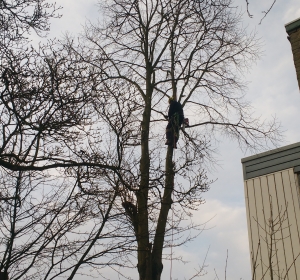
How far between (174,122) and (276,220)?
11.3 feet

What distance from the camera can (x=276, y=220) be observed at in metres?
6.62

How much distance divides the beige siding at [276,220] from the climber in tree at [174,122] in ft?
7.47

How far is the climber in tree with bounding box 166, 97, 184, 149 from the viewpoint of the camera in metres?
9.07

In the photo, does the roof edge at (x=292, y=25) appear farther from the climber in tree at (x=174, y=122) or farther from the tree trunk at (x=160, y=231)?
the tree trunk at (x=160, y=231)

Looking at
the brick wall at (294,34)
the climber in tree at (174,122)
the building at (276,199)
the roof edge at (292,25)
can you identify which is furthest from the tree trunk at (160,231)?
the roof edge at (292,25)

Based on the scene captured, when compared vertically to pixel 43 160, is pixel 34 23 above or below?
above

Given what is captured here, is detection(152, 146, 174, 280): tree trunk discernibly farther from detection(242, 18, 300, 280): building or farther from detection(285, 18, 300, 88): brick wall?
detection(285, 18, 300, 88): brick wall

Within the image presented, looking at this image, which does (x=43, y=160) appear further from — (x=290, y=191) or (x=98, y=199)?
(x=290, y=191)

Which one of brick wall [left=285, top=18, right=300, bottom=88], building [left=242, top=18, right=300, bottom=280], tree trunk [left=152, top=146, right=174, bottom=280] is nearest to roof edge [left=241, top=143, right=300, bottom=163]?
building [left=242, top=18, right=300, bottom=280]

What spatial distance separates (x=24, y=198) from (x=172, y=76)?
18.8 feet

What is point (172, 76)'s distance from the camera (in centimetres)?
1029

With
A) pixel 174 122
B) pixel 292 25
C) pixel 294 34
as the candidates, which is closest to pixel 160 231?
pixel 174 122

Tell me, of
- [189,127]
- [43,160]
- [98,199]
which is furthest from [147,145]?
[43,160]

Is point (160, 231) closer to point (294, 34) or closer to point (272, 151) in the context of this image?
point (272, 151)
